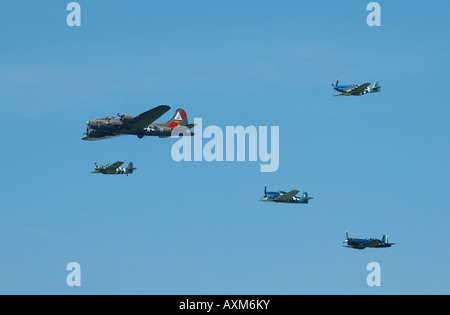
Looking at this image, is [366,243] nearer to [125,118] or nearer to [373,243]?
[373,243]

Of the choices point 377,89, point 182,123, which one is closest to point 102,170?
point 182,123

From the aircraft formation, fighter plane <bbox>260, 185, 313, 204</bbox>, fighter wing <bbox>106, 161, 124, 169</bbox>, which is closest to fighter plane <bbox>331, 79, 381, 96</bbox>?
the aircraft formation

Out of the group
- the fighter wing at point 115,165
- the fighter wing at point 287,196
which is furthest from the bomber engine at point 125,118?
the fighter wing at point 287,196

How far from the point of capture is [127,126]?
159500 millimetres

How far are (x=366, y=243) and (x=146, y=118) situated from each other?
147ft

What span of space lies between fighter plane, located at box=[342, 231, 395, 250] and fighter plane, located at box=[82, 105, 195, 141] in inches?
1386

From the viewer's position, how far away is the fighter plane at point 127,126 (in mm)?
157500

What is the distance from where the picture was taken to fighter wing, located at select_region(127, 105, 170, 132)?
512 feet

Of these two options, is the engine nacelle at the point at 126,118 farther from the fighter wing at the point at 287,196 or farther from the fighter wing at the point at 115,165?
the fighter wing at the point at 287,196

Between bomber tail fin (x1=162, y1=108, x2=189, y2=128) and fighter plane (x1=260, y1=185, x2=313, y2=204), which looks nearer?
fighter plane (x1=260, y1=185, x2=313, y2=204)

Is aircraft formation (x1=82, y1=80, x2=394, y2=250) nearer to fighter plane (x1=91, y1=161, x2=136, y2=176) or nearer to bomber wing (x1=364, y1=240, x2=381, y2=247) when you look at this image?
bomber wing (x1=364, y1=240, x2=381, y2=247)
